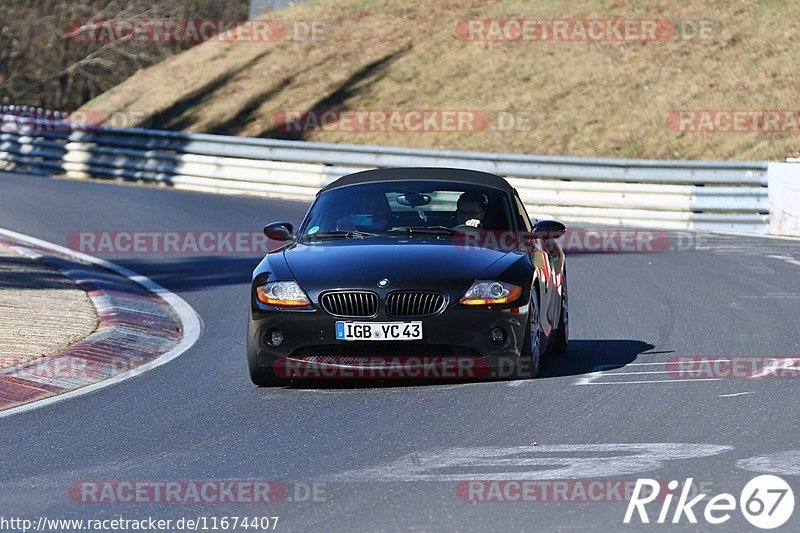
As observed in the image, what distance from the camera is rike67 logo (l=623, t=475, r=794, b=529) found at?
5.66 meters

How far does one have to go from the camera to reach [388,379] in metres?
9.59

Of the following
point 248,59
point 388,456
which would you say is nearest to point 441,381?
point 388,456

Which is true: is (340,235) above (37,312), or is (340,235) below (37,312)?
above

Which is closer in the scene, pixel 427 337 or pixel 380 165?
pixel 427 337

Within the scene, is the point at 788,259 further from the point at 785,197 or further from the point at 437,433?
the point at 437,433

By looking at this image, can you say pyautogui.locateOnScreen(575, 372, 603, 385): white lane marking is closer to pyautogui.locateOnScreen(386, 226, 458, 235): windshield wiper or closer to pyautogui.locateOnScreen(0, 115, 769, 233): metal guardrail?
pyautogui.locateOnScreen(386, 226, 458, 235): windshield wiper

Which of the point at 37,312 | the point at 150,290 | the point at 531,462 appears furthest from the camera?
the point at 150,290

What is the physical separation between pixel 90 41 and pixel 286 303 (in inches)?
1733

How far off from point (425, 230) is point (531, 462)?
11.1ft

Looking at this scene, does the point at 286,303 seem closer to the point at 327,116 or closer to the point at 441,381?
the point at 441,381

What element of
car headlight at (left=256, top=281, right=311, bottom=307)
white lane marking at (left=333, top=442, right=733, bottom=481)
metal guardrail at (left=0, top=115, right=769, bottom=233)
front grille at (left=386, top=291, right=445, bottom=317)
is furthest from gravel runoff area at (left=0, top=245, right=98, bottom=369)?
metal guardrail at (left=0, top=115, right=769, bottom=233)

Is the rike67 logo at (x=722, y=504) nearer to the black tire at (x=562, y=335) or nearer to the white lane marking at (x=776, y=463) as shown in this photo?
the white lane marking at (x=776, y=463)

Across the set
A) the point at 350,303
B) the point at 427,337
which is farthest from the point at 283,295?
the point at 427,337

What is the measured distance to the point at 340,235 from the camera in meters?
10.1
